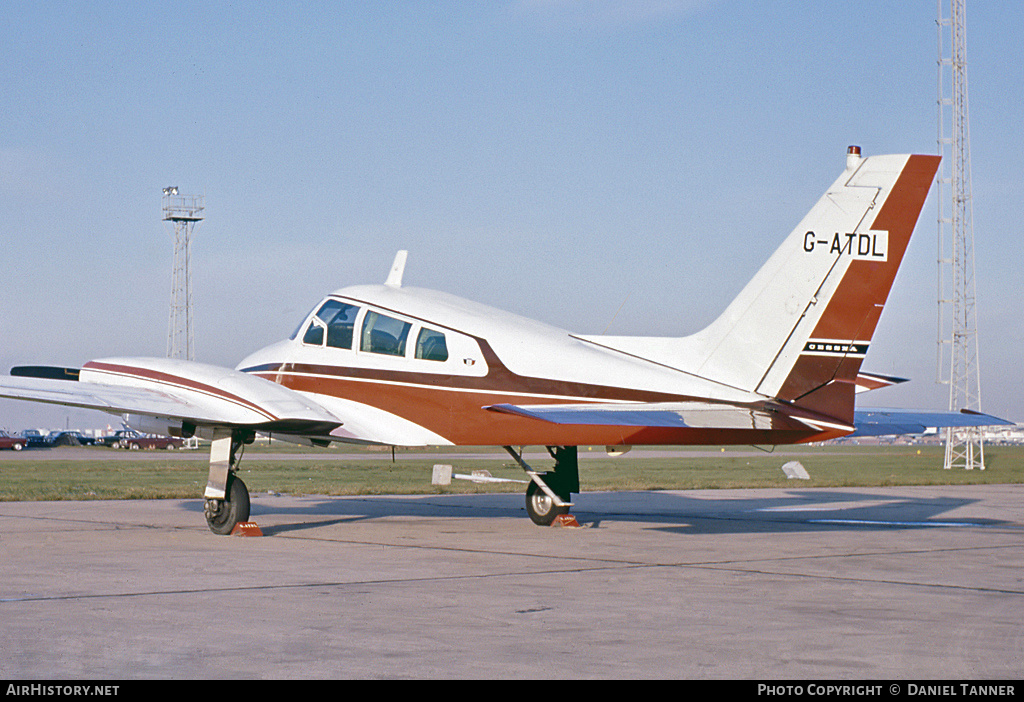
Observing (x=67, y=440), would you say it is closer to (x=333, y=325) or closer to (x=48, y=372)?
(x=48, y=372)

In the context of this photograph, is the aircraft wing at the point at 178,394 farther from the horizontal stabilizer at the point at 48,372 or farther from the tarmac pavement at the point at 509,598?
the tarmac pavement at the point at 509,598

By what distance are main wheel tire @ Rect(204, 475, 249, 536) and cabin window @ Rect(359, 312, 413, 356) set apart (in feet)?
9.38

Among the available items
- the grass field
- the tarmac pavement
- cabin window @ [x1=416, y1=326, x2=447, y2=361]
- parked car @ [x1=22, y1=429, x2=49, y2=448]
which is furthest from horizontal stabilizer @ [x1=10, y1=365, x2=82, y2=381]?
parked car @ [x1=22, y1=429, x2=49, y2=448]

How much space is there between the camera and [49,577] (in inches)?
448

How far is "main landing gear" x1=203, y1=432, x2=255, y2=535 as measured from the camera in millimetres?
16172

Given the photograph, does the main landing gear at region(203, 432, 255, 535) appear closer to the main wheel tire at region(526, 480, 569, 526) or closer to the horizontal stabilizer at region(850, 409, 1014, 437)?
the main wheel tire at region(526, 480, 569, 526)

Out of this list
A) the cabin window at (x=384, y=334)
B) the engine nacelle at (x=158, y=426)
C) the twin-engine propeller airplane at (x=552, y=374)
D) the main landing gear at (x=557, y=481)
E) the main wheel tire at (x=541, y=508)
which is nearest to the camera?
the twin-engine propeller airplane at (x=552, y=374)

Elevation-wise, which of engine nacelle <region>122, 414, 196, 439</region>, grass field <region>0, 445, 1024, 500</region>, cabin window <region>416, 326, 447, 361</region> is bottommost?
grass field <region>0, 445, 1024, 500</region>

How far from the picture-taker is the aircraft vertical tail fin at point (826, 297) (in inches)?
572

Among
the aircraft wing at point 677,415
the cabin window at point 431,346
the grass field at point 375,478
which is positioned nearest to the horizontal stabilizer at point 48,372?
the cabin window at point 431,346

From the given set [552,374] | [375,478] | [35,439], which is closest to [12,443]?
[35,439]

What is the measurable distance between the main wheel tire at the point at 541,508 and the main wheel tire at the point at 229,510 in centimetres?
468

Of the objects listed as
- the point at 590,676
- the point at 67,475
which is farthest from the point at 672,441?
the point at 67,475
